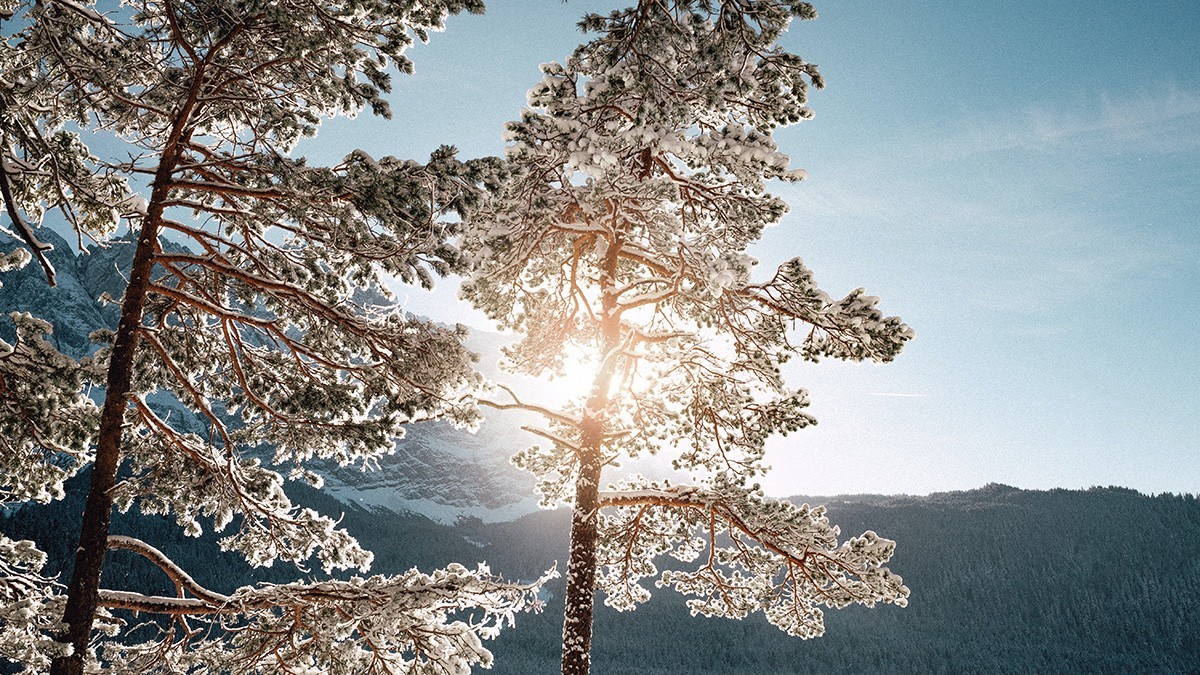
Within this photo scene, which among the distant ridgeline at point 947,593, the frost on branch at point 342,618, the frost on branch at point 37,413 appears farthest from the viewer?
the distant ridgeline at point 947,593

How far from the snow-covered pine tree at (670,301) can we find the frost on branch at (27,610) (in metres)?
4.08

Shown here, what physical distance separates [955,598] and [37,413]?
7479 inches

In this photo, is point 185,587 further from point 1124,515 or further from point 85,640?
point 1124,515

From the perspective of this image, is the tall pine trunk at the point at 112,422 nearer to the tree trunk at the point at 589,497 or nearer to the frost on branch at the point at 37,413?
the frost on branch at the point at 37,413

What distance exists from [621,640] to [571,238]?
139m

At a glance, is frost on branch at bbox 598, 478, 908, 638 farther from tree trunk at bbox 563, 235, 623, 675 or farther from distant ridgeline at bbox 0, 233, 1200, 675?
distant ridgeline at bbox 0, 233, 1200, 675

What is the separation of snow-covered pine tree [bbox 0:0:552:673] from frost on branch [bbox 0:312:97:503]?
0.7 inches

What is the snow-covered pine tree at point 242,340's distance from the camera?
18.1 ft

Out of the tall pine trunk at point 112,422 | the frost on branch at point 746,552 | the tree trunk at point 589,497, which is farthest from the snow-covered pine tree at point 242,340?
the frost on branch at point 746,552

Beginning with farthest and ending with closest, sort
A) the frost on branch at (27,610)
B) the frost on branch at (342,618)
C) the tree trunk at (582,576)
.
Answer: the tree trunk at (582,576), the frost on branch at (342,618), the frost on branch at (27,610)

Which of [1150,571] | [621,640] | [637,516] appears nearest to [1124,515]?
[1150,571]

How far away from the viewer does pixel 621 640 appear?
134 metres

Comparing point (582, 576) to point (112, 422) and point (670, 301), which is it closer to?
point (670, 301)

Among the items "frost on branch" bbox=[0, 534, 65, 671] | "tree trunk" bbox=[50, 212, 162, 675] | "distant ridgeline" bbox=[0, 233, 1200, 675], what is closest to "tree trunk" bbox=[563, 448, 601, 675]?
"tree trunk" bbox=[50, 212, 162, 675]
